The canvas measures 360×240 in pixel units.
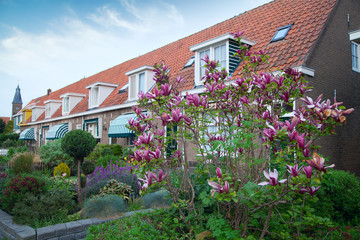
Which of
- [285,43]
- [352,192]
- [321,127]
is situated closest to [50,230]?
[321,127]

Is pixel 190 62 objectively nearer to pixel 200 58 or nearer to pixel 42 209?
pixel 200 58

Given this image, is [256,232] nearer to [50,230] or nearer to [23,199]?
[50,230]

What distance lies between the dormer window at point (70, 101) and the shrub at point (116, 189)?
17.6 meters

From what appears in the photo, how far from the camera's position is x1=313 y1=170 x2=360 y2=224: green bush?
18.0ft

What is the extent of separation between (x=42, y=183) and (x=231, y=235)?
4.72 meters

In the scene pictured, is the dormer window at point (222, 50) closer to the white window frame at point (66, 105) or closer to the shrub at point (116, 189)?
the shrub at point (116, 189)

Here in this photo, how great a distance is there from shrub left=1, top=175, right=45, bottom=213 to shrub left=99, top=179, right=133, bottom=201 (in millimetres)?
1377

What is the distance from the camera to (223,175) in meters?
2.72

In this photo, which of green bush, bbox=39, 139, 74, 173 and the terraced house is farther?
green bush, bbox=39, 139, 74, 173

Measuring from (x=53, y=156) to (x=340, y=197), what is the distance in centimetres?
1121

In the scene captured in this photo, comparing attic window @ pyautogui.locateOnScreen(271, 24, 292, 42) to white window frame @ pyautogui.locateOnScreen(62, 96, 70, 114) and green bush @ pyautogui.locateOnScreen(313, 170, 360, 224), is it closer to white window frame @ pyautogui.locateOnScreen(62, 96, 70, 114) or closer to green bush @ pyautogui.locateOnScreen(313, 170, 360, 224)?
green bush @ pyautogui.locateOnScreen(313, 170, 360, 224)

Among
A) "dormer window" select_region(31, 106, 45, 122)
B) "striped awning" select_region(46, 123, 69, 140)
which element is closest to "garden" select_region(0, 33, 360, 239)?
"striped awning" select_region(46, 123, 69, 140)

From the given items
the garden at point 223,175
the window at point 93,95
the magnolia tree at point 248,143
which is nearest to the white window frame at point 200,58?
the garden at point 223,175

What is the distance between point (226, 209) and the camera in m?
3.62
